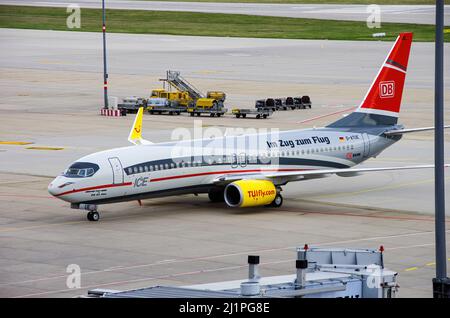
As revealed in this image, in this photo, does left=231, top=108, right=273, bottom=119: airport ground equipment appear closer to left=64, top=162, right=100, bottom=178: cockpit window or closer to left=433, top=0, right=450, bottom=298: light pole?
left=64, top=162, right=100, bottom=178: cockpit window

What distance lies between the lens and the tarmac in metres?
40.7

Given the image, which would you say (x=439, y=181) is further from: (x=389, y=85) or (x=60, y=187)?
(x=389, y=85)

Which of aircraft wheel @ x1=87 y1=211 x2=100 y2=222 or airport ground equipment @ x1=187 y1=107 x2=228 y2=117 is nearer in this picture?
aircraft wheel @ x1=87 y1=211 x2=100 y2=222

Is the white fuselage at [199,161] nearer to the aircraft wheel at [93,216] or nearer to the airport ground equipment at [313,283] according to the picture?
the aircraft wheel at [93,216]

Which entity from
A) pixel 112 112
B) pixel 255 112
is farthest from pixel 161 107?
pixel 255 112

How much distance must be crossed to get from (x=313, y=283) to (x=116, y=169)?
26.9 m

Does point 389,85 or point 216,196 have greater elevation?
point 389,85

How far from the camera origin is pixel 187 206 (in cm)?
5459

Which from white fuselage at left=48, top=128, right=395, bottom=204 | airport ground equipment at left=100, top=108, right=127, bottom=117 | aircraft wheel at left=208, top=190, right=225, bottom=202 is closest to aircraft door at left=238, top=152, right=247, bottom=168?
white fuselage at left=48, top=128, right=395, bottom=204

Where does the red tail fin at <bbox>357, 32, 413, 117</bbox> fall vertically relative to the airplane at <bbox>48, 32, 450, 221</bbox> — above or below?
above

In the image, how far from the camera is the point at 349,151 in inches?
2272

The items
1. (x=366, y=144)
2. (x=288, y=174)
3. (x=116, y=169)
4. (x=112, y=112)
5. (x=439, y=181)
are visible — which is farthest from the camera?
(x=112, y=112)

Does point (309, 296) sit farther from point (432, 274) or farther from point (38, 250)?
point (38, 250)

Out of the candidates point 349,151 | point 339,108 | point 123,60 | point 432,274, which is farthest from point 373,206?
point 123,60
